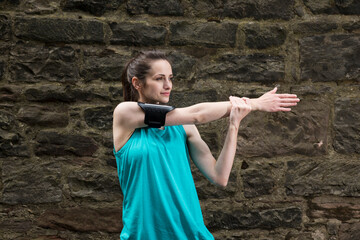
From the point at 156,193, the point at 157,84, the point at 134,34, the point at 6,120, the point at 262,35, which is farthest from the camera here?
the point at 262,35

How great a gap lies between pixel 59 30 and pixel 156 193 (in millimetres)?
1631

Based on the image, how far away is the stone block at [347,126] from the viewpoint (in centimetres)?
317

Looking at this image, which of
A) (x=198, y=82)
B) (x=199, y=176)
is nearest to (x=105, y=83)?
(x=198, y=82)

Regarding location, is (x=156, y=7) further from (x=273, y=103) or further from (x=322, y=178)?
(x=322, y=178)

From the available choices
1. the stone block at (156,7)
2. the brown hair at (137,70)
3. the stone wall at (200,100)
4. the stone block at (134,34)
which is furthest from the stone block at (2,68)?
the brown hair at (137,70)

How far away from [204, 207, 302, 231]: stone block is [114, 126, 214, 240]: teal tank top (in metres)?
1.19

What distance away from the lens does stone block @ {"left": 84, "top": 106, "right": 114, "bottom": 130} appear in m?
2.98

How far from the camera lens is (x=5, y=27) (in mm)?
2938

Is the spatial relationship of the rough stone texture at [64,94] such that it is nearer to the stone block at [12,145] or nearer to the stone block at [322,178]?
the stone block at [12,145]

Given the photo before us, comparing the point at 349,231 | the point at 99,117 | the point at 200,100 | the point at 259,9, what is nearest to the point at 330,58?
the point at 259,9

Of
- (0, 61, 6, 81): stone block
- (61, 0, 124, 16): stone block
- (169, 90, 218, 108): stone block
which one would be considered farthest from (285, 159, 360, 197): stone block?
(0, 61, 6, 81): stone block

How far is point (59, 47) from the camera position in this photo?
3.00 meters

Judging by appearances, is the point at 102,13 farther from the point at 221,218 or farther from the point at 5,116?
the point at 221,218

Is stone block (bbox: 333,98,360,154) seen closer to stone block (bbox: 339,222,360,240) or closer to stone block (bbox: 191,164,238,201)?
stone block (bbox: 339,222,360,240)
